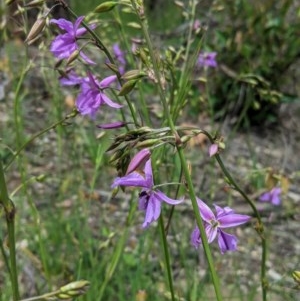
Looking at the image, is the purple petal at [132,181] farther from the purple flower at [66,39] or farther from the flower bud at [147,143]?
the purple flower at [66,39]

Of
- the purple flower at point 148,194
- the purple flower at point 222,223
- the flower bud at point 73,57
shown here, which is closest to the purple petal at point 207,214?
the purple flower at point 222,223

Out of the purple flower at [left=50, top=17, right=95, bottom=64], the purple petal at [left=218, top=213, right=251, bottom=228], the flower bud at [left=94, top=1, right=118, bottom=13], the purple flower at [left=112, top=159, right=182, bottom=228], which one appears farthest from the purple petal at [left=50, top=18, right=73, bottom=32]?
the purple petal at [left=218, top=213, right=251, bottom=228]

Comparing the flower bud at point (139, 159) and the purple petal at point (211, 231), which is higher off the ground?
the flower bud at point (139, 159)

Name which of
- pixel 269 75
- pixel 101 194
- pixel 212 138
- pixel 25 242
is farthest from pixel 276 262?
pixel 212 138

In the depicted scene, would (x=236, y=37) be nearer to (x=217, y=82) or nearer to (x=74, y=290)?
(x=217, y=82)

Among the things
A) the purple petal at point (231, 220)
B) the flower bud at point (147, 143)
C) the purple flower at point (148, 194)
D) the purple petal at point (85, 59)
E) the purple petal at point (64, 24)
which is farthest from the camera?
the purple petal at point (85, 59)

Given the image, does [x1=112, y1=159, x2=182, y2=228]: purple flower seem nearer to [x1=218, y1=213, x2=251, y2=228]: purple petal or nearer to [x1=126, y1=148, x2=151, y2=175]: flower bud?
[x1=126, y1=148, x2=151, y2=175]: flower bud

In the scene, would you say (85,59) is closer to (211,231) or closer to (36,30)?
(36,30)

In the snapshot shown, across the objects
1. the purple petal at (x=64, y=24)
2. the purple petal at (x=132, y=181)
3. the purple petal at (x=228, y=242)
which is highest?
the purple petal at (x=64, y=24)
